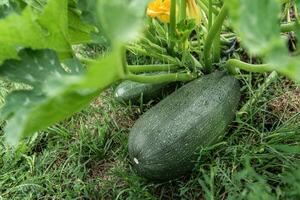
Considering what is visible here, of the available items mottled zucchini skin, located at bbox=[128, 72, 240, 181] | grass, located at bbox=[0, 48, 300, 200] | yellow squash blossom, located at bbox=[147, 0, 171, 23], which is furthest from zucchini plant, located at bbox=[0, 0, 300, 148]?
grass, located at bbox=[0, 48, 300, 200]

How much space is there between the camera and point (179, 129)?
2.13 m

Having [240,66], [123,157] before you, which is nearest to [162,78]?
[240,66]

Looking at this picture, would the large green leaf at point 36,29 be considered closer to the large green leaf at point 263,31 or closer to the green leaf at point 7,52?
the green leaf at point 7,52

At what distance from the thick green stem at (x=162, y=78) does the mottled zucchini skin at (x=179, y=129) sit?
0.06m

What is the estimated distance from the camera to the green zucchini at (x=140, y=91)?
2465 mm

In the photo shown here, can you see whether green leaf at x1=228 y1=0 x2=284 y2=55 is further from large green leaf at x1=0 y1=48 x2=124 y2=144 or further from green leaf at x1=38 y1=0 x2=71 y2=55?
green leaf at x1=38 y1=0 x2=71 y2=55

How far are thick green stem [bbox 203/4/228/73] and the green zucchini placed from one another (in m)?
Answer: 0.22

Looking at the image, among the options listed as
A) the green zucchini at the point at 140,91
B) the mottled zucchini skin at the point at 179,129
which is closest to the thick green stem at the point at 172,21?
the mottled zucchini skin at the point at 179,129

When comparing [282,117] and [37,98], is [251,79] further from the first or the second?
[37,98]

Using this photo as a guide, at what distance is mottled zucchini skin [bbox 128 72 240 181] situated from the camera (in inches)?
83.4

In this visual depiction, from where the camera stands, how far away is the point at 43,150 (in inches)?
99.3

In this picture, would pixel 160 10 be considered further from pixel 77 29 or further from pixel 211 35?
pixel 77 29

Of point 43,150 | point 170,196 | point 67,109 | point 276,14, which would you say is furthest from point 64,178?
point 276,14

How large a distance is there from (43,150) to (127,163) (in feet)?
1.36
